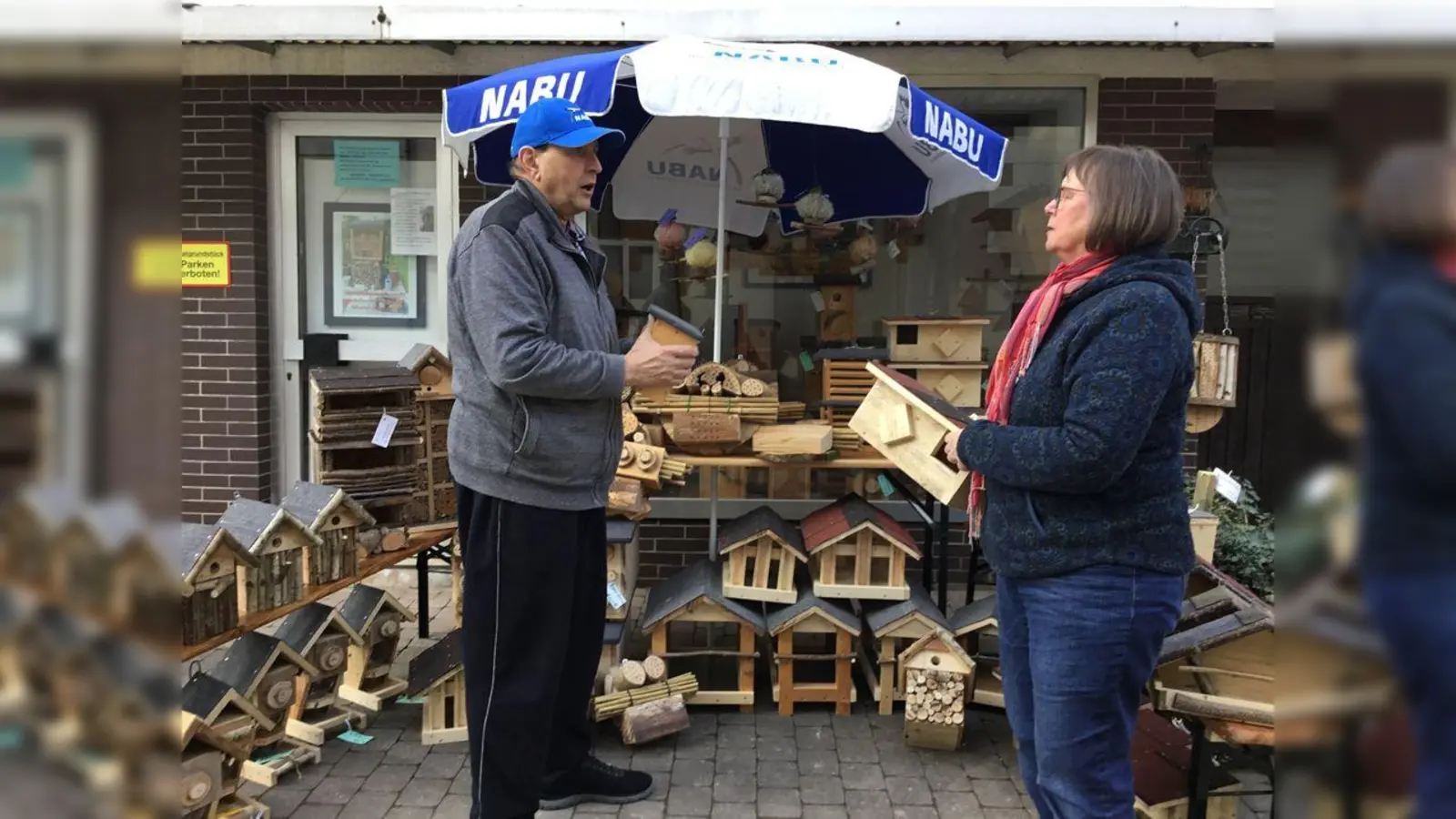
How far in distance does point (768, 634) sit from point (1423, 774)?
11.1ft

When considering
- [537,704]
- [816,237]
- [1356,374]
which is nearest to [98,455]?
[1356,374]

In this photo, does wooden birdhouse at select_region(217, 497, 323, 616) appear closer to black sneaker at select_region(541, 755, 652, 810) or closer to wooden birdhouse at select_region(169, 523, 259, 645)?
wooden birdhouse at select_region(169, 523, 259, 645)

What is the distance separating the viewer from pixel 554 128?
2.48m

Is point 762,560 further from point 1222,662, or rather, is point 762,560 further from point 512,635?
point 1222,662

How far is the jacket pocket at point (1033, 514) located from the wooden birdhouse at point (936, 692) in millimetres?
1626

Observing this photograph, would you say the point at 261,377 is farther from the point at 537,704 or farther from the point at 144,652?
the point at 144,652

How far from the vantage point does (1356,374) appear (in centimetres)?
51

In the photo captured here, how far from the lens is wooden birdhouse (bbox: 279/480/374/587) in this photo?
3.21 m

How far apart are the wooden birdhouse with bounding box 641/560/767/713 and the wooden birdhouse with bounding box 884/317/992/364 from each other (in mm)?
1298

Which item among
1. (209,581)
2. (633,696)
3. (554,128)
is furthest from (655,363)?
(633,696)

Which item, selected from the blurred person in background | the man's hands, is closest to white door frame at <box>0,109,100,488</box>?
the blurred person in background

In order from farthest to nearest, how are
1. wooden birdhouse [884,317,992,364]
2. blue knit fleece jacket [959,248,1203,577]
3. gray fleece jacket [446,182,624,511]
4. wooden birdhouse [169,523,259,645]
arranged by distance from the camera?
wooden birdhouse [884,317,992,364] < wooden birdhouse [169,523,259,645] < gray fleece jacket [446,182,624,511] < blue knit fleece jacket [959,248,1203,577]

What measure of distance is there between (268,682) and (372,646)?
1.98ft

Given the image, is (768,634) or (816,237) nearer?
(768,634)
